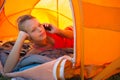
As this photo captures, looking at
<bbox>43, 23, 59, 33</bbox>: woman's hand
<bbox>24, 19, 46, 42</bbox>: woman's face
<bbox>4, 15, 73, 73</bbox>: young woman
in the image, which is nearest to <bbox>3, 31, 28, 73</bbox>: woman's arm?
<bbox>4, 15, 73, 73</bbox>: young woman

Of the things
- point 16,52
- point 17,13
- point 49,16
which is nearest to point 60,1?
point 49,16

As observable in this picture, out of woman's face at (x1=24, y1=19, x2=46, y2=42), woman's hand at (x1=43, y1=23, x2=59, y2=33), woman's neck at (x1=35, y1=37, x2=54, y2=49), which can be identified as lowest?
woman's neck at (x1=35, y1=37, x2=54, y2=49)

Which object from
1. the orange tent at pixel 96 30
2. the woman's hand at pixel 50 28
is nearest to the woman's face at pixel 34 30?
the woman's hand at pixel 50 28

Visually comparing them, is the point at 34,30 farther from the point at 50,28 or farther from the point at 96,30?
the point at 96,30

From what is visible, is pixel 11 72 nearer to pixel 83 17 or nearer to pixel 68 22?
pixel 83 17

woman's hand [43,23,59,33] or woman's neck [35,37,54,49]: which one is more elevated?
woman's hand [43,23,59,33]

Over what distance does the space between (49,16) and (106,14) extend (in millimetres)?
1050

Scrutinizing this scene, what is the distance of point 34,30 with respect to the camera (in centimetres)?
264

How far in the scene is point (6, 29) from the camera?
3246 millimetres

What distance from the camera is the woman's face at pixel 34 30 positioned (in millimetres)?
2633

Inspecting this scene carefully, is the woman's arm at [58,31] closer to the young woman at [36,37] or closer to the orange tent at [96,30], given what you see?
the young woman at [36,37]

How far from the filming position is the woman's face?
2633 millimetres

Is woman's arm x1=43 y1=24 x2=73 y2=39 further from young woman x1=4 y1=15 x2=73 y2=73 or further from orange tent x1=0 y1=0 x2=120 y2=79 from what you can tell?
orange tent x1=0 y1=0 x2=120 y2=79

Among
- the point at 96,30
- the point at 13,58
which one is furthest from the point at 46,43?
the point at 96,30
